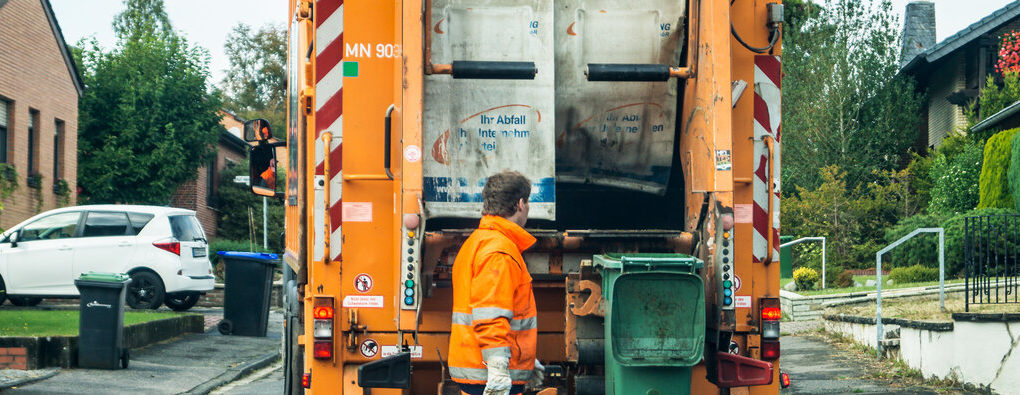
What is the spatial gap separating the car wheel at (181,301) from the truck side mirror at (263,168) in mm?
11142

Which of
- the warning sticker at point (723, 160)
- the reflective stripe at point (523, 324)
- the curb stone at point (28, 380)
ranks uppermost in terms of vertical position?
the warning sticker at point (723, 160)

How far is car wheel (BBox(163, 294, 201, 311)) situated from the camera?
18.5 m

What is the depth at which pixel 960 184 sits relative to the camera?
24531 millimetres

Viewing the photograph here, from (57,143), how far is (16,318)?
40.4ft

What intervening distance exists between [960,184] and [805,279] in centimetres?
559

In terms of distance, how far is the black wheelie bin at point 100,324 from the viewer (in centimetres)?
1139

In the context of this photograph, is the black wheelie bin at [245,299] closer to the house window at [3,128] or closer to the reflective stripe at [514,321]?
the house window at [3,128]

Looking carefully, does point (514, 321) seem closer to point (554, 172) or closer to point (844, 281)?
point (554, 172)

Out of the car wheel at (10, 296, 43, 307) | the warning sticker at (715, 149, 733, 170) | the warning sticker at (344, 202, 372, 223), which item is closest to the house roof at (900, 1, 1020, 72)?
the car wheel at (10, 296, 43, 307)

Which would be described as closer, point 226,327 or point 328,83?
point 328,83

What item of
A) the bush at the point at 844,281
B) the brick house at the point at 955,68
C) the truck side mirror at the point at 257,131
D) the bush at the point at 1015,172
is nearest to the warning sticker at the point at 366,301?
the truck side mirror at the point at 257,131

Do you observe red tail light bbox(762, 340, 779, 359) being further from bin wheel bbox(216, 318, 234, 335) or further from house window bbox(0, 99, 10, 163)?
house window bbox(0, 99, 10, 163)

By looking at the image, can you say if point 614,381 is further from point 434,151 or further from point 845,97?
point 845,97

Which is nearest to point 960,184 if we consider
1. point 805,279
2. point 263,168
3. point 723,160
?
point 805,279
